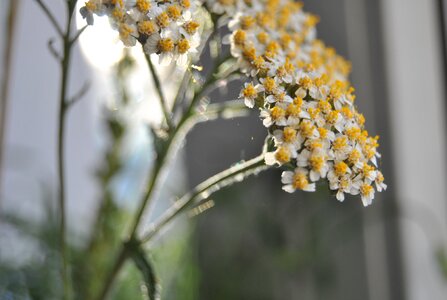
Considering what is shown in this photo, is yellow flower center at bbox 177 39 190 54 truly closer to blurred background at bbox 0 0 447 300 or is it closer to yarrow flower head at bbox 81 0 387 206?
yarrow flower head at bbox 81 0 387 206

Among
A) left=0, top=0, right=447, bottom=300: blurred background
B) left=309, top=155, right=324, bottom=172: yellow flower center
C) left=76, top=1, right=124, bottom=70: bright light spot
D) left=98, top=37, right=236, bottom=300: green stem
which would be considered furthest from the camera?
left=0, top=0, right=447, bottom=300: blurred background

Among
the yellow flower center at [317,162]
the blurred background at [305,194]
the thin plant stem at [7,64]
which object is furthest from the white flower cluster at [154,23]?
the blurred background at [305,194]

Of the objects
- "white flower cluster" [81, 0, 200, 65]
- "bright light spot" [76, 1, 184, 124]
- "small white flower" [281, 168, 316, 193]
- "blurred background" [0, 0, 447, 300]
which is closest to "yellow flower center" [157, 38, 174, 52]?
"white flower cluster" [81, 0, 200, 65]

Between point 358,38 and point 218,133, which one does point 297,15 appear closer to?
point 358,38

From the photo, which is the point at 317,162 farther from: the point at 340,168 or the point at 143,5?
the point at 143,5

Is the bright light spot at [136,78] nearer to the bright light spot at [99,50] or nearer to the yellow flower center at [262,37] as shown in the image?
the bright light spot at [99,50]

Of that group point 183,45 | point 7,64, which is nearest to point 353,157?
point 183,45

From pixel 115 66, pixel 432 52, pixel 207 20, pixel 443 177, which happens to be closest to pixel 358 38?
pixel 432 52
